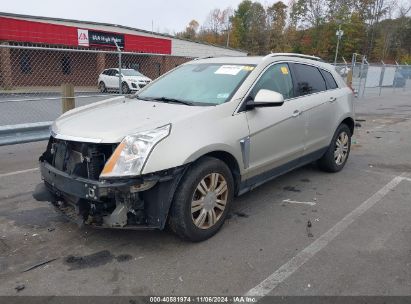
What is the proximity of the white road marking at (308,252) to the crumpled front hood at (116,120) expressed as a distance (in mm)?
1536

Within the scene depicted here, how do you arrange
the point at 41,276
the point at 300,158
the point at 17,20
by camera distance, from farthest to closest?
the point at 17,20 → the point at 300,158 → the point at 41,276

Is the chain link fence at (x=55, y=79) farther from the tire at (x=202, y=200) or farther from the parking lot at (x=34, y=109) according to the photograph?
the tire at (x=202, y=200)

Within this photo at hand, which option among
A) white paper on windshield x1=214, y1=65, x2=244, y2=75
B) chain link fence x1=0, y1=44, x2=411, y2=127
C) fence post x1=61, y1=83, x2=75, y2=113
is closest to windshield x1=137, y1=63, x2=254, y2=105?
white paper on windshield x1=214, y1=65, x2=244, y2=75

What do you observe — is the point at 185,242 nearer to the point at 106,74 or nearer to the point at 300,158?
the point at 300,158

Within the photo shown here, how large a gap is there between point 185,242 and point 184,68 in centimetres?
236

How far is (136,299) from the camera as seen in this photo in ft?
8.79

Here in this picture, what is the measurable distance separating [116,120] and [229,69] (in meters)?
1.53

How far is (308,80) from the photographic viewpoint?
16.3ft

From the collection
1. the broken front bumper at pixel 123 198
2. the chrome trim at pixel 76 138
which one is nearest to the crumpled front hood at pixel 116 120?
the chrome trim at pixel 76 138

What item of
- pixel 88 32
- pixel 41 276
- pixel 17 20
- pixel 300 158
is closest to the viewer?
pixel 41 276

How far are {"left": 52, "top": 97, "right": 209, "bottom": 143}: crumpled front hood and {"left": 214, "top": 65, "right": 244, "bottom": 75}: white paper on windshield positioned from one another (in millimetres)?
800

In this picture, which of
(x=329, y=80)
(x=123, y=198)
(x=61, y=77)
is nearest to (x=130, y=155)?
(x=123, y=198)

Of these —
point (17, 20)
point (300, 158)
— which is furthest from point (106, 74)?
point (17, 20)

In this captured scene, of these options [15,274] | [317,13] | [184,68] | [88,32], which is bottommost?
[15,274]
